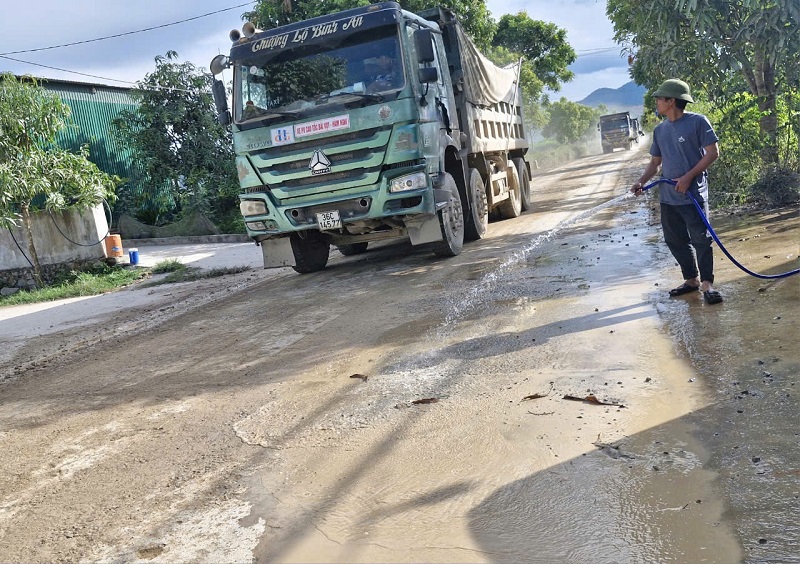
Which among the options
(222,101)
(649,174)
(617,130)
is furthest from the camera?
(617,130)

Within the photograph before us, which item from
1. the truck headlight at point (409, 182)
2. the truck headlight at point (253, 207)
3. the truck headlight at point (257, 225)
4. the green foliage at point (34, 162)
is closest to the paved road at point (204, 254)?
the green foliage at point (34, 162)

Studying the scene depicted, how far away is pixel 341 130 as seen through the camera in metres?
8.29

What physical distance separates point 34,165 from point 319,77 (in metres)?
6.63

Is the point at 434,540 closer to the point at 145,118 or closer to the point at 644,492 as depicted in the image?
the point at 644,492

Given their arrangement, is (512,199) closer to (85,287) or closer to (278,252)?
(278,252)

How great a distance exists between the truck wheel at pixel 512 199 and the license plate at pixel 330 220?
5.48m

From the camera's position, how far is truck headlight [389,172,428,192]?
27.3 feet

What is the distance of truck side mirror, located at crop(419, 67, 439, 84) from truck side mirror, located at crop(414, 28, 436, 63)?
11cm

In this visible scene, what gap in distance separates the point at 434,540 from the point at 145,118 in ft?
56.3

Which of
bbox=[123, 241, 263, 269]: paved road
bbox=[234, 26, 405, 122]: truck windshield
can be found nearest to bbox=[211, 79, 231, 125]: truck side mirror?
bbox=[234, 26, 405, 122]: truck windshield

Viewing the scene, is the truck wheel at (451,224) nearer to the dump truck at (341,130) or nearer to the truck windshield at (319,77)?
the dump truck at (341,130)

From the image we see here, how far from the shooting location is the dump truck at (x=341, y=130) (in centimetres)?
830

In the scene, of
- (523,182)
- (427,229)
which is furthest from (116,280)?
(523,182)

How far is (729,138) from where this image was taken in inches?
454
